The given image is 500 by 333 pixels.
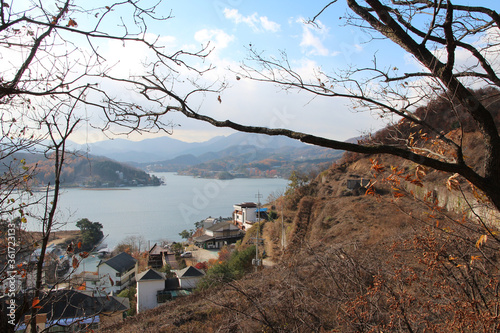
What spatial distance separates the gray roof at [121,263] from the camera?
50.6 ft

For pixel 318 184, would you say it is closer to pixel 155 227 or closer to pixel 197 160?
pixel 155 227

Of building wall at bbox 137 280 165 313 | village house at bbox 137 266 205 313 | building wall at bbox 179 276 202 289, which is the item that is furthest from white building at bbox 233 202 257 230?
building wall at bbox 137 280 165 313

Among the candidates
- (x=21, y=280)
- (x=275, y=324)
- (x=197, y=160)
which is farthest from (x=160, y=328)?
(x=197, y=160)

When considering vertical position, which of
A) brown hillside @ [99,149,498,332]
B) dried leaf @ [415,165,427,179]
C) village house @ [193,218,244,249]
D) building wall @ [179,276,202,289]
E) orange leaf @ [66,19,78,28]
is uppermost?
orange leaf @ [66,19,78,28]

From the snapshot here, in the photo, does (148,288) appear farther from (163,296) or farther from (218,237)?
(218,237)

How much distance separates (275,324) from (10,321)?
288 centimetres

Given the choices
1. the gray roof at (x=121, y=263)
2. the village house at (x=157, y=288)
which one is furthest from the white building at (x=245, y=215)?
the village house at (x=157, y=288)

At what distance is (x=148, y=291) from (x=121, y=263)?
5.23 metres

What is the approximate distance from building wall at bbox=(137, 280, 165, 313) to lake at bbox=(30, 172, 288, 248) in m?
8.50

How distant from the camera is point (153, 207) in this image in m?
37.1

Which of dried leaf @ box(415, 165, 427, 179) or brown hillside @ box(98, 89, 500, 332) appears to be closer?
dried leaf @ box(415, 165, 427, 179)

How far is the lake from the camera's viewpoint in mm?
26828

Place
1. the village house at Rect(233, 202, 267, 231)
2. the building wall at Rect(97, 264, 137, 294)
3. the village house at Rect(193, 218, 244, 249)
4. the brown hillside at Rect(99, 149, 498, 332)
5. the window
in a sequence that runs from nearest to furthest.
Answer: the brown hillside at Rect(99, 149, 498, 332) < the window < the building wall at Rect(97, 264, 137, 294) < the village house at Rect(193, 218, 244, 249) < the village house at Rect(233, 202, 267, 231)

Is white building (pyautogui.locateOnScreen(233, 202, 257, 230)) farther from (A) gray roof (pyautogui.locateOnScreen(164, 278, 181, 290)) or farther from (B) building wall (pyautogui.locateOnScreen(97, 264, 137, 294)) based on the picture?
(A) gray roof (pyautogui.locateOnScreen(164, 278, 181, 290))
